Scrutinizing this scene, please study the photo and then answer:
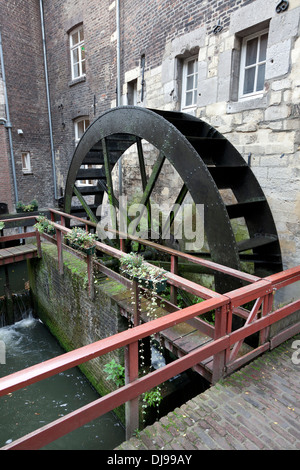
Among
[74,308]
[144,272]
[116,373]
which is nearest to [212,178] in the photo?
[144,272]

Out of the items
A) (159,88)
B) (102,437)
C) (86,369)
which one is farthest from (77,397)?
(159,88)

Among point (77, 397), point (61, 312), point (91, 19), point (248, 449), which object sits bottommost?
point (77, 397)

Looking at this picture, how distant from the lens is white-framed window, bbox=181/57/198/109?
4.91m

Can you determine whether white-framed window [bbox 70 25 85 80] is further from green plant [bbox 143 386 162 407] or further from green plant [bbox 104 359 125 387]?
green plant [bbox 143 386 162 407]

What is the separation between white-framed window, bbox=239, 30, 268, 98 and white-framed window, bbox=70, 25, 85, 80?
563 centimetres

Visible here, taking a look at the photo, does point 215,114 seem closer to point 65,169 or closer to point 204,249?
point 204,249

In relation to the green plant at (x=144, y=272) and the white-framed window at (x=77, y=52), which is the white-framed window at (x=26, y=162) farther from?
the green plant at (x=144, y=272)

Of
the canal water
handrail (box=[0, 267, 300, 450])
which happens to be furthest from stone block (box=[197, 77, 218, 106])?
the canal water

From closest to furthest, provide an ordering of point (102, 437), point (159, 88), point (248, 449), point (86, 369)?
point (248, 449) < point (102, 437) < point (86, 369) < point (159, 88)

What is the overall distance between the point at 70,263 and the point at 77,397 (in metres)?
1.89

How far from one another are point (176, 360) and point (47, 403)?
3.00 m

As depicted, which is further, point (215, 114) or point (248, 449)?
point (215, 114)

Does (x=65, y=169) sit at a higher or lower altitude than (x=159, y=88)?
lower

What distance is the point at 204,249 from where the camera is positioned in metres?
4.89
